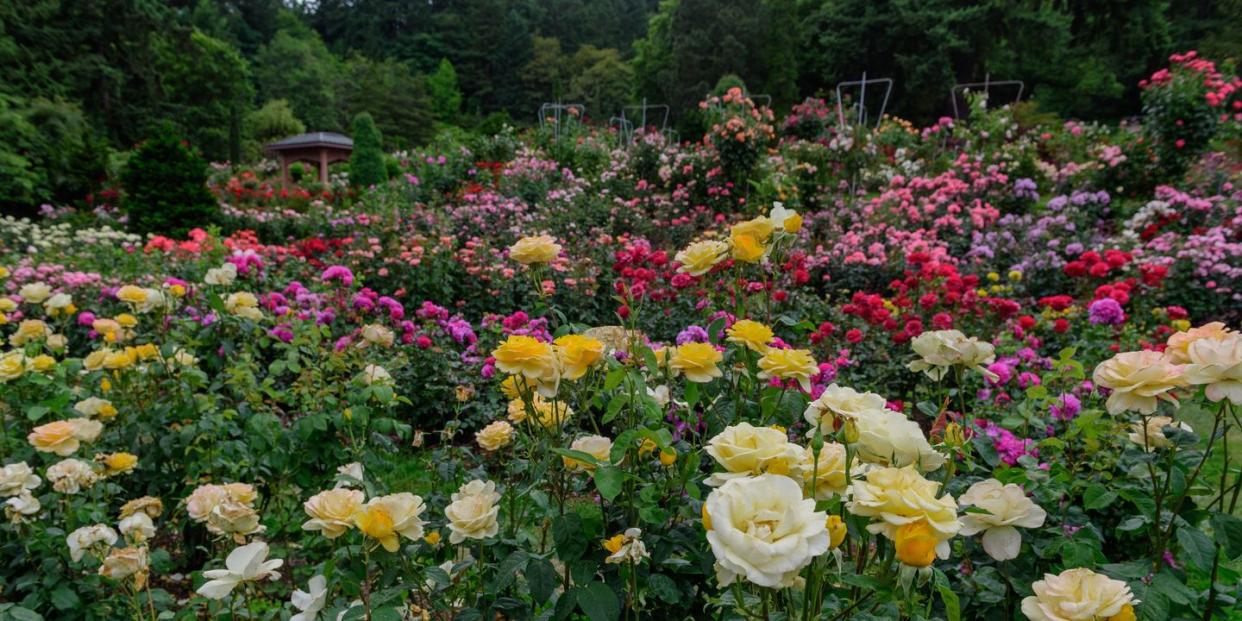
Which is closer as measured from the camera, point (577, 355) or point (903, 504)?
point (903, 504)

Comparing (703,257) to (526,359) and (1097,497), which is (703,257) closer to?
(526,359)

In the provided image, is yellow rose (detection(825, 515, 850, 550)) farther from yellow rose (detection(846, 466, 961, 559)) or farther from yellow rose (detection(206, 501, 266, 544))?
yellow rose (detection(206, 501, 266, 544))

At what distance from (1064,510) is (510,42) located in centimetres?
3472

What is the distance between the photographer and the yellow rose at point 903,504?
632mm

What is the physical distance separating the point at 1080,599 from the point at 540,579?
0.63m

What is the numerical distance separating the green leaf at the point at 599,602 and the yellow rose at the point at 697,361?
317 millimetres

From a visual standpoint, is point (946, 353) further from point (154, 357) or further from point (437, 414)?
point (437, 414)

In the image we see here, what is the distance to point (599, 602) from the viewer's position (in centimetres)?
90

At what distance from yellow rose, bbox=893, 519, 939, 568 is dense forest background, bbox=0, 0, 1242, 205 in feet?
34.5

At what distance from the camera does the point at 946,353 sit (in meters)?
1.05

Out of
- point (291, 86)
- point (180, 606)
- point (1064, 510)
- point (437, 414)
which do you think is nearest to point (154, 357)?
point (180, 606)

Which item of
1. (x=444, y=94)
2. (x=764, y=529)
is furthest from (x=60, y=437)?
(x=444, y=94)

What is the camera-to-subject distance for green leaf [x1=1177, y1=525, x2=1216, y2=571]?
0.94 metres

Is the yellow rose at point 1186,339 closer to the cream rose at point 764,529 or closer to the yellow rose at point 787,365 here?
the yellow rose at point 787,365
